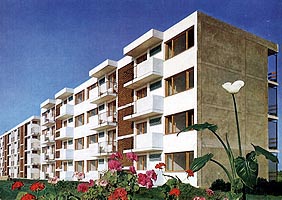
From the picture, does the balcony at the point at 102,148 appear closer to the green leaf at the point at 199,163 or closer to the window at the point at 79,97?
the window at the point at 79,97

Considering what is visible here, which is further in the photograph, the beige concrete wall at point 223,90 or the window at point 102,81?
the window at point 102,81

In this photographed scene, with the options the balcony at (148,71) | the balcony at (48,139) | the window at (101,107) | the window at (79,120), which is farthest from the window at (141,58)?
the balcony at (48,139)

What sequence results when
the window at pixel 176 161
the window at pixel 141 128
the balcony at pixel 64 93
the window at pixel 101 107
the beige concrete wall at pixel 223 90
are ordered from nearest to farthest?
1. the beige concrete wall at pixel 223 90
2. the window at pixel 176 161
3. the window at pixel 141 128
4. the window at pixel 101 107
5. the balcony at pixel 64 93

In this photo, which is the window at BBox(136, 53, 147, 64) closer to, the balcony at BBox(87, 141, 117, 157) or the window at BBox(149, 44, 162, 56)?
the window at BBox(149, 44, 162, 56)

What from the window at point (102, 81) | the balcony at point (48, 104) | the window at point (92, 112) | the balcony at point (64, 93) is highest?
the window at point (102, 81)

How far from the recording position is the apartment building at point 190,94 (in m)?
18.8

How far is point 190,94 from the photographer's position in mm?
18828

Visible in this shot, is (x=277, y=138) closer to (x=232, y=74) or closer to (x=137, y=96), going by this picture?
(x=232, y=74)

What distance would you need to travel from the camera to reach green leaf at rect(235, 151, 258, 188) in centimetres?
495

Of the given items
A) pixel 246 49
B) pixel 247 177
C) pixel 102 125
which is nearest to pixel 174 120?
pixel 246 49

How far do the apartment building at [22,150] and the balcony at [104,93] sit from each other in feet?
84.2

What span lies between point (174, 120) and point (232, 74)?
3974mm

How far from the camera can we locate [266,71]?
22.9 metres

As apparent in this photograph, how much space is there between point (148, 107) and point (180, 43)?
13.2 ft
